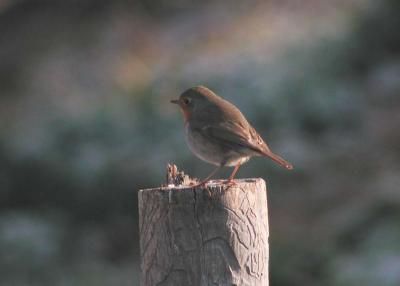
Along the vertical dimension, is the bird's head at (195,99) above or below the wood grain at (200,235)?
above

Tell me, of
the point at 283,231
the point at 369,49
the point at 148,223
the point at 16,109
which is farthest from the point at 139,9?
the point at 148,223

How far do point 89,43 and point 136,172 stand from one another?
5.30m

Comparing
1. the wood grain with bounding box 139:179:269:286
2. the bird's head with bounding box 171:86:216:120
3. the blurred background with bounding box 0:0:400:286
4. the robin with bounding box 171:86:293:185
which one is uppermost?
the blurred background with bounding box 0:0:400:286

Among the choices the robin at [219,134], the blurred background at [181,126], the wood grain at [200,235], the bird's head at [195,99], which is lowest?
the wood grain at [200,235]

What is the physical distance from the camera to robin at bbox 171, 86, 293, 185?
4.63 meters

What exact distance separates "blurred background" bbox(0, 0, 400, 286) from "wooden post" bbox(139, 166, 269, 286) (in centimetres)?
456

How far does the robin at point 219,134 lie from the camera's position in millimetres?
4633

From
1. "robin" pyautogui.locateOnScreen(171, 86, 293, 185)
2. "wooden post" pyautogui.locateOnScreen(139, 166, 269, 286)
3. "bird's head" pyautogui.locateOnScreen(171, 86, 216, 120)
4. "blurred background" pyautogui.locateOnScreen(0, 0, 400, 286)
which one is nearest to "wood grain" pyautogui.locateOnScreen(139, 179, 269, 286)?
"wooden post" pyautogui.locateOnScreen(139, 166, 269, 286)

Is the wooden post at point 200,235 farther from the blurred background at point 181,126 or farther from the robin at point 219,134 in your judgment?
the blurred background at point 181,126

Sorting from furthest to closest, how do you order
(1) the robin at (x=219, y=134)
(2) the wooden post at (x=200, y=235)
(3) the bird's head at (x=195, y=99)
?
(3) the bird's head at (x=195, y=99)
(1) the robin at (x=219, y=134)
(2) the wooden post at (x=200, y=235)

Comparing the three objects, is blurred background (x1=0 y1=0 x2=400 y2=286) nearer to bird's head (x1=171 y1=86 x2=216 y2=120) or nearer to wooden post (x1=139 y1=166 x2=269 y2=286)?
bird's head (x1=171 y1=86 x2=216 y2=120)

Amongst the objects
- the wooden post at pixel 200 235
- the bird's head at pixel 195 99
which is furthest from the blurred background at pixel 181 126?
the wooden post at pixel 200 235

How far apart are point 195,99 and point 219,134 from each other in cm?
34

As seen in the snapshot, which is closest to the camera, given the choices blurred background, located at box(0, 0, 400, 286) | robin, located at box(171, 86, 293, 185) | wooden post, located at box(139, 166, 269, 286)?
wooden post, located at box(139, 166, 269, 286)
